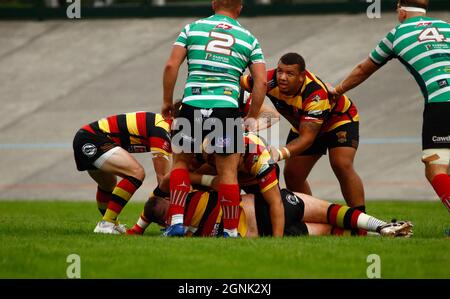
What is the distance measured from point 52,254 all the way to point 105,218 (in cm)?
221

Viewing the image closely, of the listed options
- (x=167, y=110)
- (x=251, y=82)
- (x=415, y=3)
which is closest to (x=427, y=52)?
(x=415, y=3)

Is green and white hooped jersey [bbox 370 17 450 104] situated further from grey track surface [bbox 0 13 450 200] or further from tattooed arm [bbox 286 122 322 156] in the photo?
grey track surface [bbox 0 13 450 200]

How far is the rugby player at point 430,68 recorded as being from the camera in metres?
9.90

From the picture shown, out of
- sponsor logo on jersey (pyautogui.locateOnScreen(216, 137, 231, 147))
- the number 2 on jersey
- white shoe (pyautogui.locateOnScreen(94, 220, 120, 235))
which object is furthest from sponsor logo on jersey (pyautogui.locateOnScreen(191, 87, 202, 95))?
white shoe (pyautogui.locateOnScreen(94, 220, 120, 235))

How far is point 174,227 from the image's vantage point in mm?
9836

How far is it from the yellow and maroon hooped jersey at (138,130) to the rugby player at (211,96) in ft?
3.45

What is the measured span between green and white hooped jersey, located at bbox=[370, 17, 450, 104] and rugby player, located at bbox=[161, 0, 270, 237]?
147cm

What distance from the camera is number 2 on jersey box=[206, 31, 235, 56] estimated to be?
9836 millimetres

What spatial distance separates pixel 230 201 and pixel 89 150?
2.02 m

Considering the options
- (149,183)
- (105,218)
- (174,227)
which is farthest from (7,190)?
(174,227)

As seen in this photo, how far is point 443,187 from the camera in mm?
9805

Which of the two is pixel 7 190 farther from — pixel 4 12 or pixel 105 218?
pixel 4 12

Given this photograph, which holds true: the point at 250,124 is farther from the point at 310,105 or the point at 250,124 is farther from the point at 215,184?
the point at 310,105

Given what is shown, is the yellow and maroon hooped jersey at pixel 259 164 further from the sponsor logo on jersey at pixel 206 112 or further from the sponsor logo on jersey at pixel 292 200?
the sponsor logo on jersey at pixel 206 112
